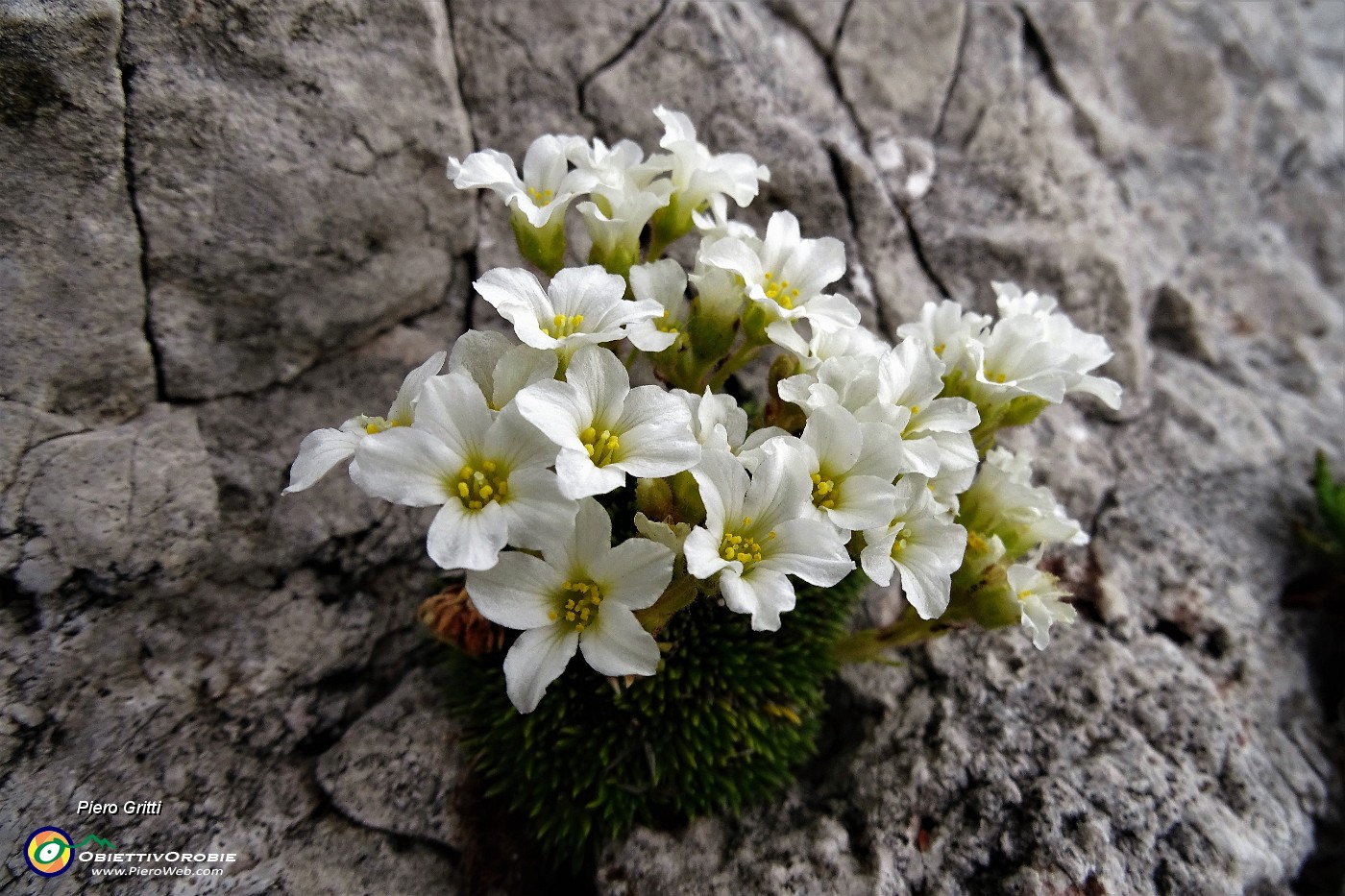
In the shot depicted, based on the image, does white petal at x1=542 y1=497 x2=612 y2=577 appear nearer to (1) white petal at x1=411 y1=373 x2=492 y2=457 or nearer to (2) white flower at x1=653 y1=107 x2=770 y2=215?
(1) white petal at x1=411 y1=373 x2=492 y2=457

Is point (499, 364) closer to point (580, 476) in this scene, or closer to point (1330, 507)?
point (580, 476)

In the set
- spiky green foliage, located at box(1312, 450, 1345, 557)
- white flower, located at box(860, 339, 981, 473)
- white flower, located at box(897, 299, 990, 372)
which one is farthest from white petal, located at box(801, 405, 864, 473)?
spiky green foliage, located at box(1312, 450, 1345, 557)

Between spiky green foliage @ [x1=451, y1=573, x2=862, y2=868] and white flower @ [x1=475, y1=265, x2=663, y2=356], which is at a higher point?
white flower @ [x1=475, y1=265, x2=663, y2=356]

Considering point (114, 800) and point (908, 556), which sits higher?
point (908, 556)

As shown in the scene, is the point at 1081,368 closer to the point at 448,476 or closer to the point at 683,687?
the point at 683,687

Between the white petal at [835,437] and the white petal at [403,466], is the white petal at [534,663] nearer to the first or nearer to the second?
the white petal at [403,466]

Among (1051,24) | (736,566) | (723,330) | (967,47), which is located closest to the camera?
(736,566)

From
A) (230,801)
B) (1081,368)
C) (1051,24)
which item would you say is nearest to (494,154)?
(1081,368)
